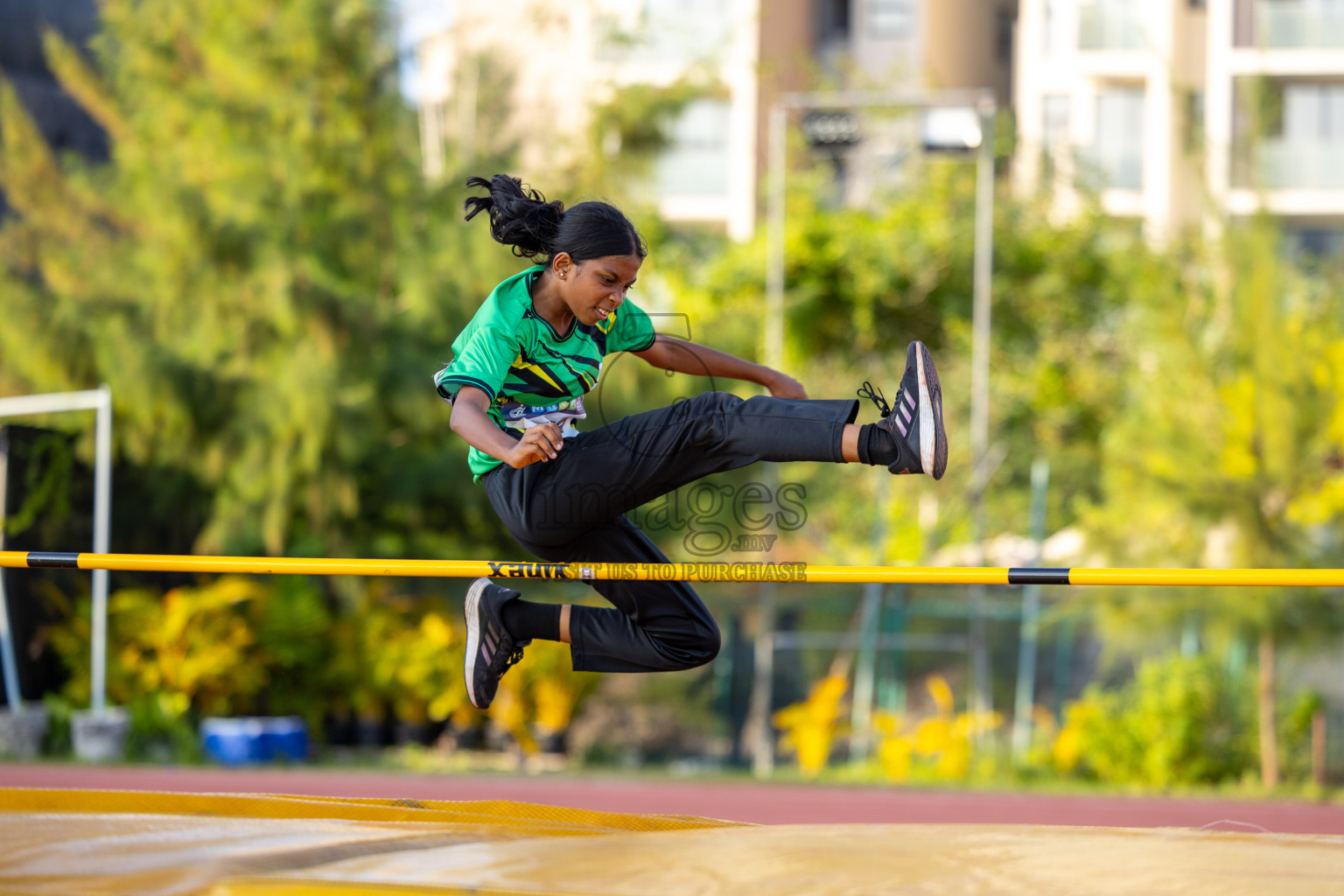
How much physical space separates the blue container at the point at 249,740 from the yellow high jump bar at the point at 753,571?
17.4ft

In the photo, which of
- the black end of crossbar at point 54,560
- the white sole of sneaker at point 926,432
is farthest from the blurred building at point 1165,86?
the black end of crossbar at point 54,560

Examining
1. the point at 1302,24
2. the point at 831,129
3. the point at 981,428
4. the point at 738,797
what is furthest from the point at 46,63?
the point at 1302,24

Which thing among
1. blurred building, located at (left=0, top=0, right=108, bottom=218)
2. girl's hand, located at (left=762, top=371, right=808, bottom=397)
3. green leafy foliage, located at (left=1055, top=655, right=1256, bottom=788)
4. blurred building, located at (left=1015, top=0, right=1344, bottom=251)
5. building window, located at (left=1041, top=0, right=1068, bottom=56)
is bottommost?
green leafy foliage, located at (left=1055, top=655, right=1256, bottom=788)

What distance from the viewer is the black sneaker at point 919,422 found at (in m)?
2.86

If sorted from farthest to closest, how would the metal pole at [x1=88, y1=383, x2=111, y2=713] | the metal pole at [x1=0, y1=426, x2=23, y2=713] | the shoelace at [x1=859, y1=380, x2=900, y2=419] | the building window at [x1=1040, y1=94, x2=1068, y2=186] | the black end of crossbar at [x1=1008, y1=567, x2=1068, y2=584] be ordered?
the building window at [x1=1040, y1=94, x2=1068, y2=186] → the metal pole at [x1=0, y1=426, x2=23, y2=713] → the metal pole at [x1=88, y1=383, x2=111, y2=713] → the black end of crossbar at [x1=1008, y1=567, x2=1068, y2=584] → the shoelace at [x1=859, y1=380, x2=900, y2=419]

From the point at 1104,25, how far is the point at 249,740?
54.5 feet

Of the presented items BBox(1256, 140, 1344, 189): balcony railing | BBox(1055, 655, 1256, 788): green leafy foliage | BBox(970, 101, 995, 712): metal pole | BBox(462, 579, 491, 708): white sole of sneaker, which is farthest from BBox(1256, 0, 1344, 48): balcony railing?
BBox(462, 579, 491, 708): white sole of sneaker

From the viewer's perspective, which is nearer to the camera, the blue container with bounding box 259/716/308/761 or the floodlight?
the blue container with bounding box 259/716/308/761

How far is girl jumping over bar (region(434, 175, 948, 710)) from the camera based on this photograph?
2924 mm

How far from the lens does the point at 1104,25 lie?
65.0ft

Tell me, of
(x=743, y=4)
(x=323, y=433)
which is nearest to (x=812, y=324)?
(x=323, y=433)

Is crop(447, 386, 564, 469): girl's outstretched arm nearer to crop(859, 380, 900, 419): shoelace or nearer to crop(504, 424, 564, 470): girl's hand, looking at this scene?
crop(504, 424, 564, 470): girl's hand

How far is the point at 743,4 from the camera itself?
19250mm

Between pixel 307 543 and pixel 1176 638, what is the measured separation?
5.76 m
